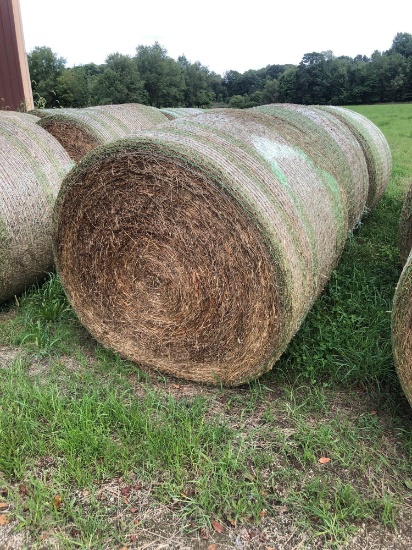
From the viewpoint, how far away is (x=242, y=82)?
34688 mm

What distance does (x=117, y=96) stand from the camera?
33.0 m

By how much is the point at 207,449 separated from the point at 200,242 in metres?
1.27

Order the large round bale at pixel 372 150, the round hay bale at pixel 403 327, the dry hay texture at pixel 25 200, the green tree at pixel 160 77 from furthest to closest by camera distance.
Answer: the green tree at pixel 160 77 → the large round bale at pixel 372 150 → the dry hay texture at pixel 25 200 → the round hay bale at pixel 403 327

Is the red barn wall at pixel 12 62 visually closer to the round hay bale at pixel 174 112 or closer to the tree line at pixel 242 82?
the round hay bale at pixel 174 112

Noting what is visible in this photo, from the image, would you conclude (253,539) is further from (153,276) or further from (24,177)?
(24,177)

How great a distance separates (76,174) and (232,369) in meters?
1.69

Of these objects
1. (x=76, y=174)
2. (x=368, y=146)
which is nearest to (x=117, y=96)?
(x=368, y=146)

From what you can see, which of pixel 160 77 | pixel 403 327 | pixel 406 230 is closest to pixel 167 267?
pixel 403 327

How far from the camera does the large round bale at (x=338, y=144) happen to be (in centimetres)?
528

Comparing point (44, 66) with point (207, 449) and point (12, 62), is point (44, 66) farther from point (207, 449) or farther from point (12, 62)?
point (207, 449)

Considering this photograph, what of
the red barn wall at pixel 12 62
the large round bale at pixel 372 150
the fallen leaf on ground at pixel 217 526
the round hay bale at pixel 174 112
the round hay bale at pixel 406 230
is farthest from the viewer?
the red barn wall at pixel 12 62

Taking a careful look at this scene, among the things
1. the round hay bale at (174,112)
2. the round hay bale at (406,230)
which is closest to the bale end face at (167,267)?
the round hay bale at (406,230)

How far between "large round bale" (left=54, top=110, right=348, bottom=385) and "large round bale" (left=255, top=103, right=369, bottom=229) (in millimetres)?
1328

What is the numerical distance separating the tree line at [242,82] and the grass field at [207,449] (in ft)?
88.4
